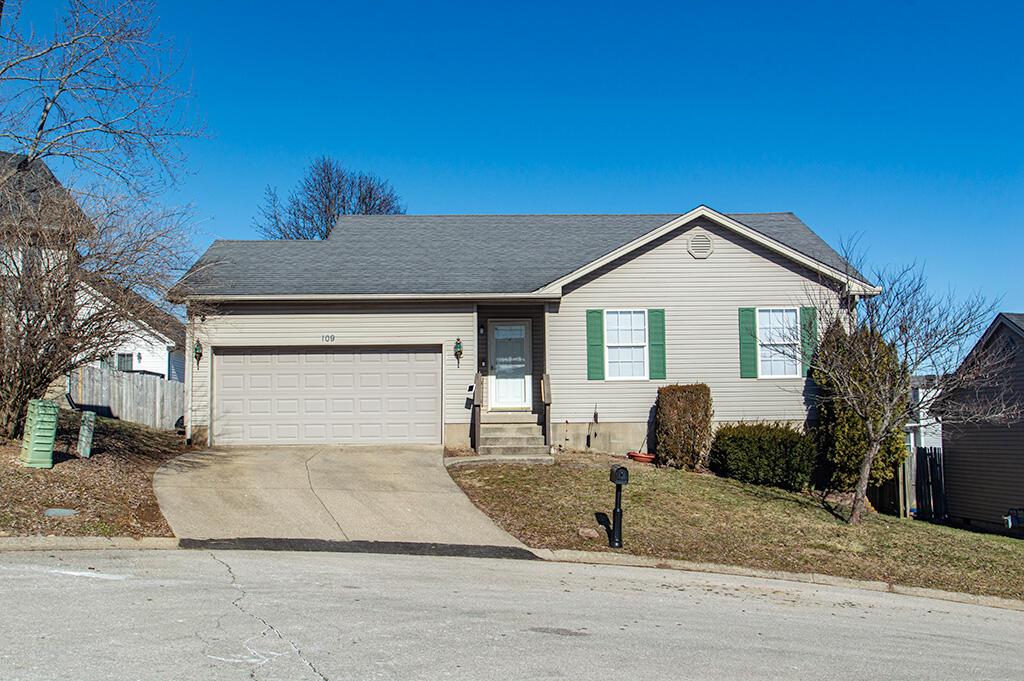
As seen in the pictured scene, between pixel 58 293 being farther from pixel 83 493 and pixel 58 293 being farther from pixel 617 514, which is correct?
pixel 617 514

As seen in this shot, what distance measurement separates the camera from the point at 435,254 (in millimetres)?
20344

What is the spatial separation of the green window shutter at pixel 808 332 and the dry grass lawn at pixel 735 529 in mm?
3147

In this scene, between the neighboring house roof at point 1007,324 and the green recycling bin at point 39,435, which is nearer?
the green recycling bin at point 39,435

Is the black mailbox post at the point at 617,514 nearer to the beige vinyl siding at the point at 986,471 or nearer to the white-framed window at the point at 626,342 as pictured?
the white-framed window at the point at 626,342

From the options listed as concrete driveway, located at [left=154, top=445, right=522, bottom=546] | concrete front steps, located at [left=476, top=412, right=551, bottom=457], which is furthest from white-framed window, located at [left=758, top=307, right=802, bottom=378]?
concrete driveway, located at [left=154, top=445, right=522, bottom=546]

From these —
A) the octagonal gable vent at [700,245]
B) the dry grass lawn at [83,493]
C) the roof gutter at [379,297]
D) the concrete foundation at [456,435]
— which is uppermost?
the octagonal gable vent at [700,245]

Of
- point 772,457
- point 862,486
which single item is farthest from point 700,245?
point 862,486

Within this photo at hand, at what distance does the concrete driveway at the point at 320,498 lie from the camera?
1197 centimetres

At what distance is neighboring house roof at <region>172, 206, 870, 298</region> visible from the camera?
59.9 ft

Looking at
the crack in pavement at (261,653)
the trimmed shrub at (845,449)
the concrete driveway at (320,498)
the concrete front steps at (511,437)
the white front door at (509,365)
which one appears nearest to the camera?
the crack in pavement at (261,653)

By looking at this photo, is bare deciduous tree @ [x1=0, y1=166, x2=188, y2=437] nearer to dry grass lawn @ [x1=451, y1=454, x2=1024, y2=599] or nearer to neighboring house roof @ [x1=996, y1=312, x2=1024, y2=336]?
dry grass lawn @ [x1=451, y1=454, x2=1024, y2=599]

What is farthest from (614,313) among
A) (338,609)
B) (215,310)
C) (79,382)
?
(79,382)

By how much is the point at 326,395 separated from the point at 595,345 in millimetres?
5594

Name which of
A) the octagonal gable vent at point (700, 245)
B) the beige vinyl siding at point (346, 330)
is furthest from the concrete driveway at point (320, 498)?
the octagonal gable vent at point (700, 245)
